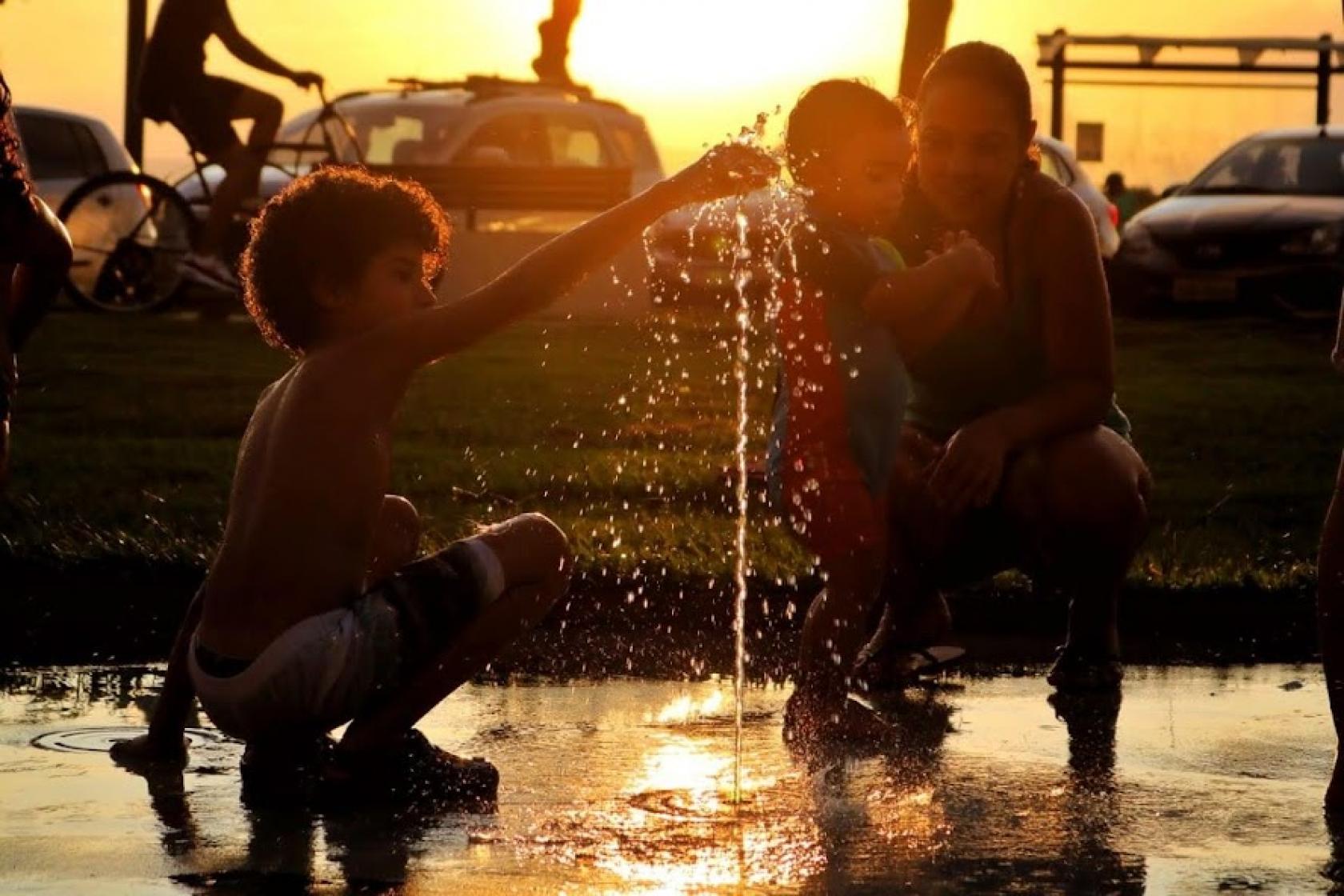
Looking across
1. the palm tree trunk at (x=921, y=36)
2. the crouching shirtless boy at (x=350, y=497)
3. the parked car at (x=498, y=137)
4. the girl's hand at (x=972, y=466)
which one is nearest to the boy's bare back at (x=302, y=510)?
the crouching shirtless boy at (x=350, y=497)

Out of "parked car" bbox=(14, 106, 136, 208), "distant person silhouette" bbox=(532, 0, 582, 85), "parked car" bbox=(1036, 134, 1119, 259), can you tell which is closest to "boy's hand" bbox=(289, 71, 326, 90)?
"parked car" bbox=(14, 106, 136, 208)

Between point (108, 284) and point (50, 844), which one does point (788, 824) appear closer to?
point (50, 844)

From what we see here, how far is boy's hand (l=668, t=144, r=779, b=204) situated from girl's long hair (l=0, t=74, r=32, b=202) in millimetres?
1645

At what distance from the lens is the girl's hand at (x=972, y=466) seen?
5.57m

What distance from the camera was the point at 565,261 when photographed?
4.67 metres

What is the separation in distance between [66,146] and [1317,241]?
1032 centimetres

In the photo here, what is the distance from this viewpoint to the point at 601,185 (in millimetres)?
19172

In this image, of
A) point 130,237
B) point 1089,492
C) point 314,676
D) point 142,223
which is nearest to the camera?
point 314,676

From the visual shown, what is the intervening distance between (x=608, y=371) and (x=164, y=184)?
12.8 feet

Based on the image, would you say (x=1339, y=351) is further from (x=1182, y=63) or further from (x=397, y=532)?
(x=1182, y=63)

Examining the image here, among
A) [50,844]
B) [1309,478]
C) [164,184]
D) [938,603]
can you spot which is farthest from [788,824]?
[164,184]

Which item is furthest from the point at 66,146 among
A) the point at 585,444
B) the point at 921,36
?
the point at 921,36

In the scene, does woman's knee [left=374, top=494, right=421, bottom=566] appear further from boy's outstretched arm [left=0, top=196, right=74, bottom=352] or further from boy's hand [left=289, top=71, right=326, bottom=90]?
boy's hand [left=289, top=71, right=326, bottom=90]

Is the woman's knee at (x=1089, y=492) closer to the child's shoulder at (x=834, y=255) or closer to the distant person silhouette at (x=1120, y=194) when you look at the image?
the child's shoulder at (x=834, y=255)
